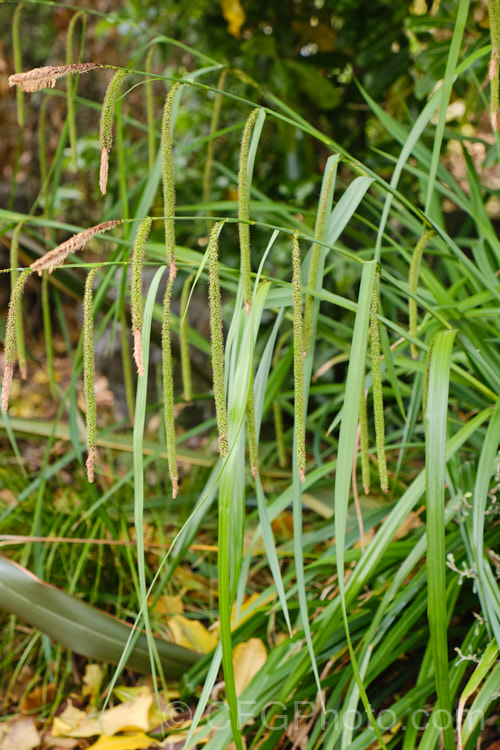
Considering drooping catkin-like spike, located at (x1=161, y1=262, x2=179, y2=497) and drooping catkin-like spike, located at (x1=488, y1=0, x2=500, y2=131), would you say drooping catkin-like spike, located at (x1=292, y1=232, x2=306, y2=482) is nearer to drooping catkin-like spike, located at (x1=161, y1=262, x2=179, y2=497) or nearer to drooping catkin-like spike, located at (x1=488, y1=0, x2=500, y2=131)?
drooping catkin-like spike, located at (x1=161, y1=262, x2=179, y2=497)

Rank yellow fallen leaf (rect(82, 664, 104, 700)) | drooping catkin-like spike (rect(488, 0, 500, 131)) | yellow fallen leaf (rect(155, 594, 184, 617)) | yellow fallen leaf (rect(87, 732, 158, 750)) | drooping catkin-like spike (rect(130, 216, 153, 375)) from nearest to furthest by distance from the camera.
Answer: drooping catkin-like spike (rect(130, 216, 153, 375)) < drooping catkin-like spike (rect(488, 0, 500, 131)) < yellow fallen leaf (rect(87, 732, 158, 750)) < yellow fallen leaf (rect(82, 664, 104, 700)) < yellow fallen leaf (rect(155, 594, 184, 617))

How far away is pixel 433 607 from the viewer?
55cm

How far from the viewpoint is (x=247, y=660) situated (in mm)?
918

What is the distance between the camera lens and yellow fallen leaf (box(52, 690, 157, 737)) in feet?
2.84

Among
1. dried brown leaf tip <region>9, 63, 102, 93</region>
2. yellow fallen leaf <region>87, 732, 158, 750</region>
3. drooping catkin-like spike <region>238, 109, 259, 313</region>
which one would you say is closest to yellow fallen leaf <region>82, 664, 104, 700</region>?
yellow fallen leaf <region>87, 732, 158, 750</region>

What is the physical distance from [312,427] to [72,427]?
0.44m

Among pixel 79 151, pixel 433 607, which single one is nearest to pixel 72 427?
pixel 433 607

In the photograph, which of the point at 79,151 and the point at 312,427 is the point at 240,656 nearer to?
the point at 312,427

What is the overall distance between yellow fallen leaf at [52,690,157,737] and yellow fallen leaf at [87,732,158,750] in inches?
0.7

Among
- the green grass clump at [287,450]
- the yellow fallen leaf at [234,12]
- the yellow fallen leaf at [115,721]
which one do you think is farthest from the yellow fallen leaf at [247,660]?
the yellow fallen leaf at [234,12]

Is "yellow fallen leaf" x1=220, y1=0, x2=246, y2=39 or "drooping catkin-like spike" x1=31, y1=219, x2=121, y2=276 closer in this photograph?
"drooping catkin-like spike" x1=31, y1=219, x2=121, y2=276

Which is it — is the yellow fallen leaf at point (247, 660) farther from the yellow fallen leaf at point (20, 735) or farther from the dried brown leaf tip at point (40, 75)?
the dried brown leaf tip at point (40, 75)

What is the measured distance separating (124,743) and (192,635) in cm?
20

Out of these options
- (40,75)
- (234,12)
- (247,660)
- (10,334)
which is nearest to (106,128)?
(40,75)
